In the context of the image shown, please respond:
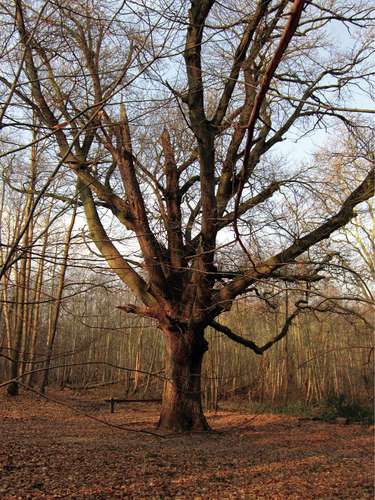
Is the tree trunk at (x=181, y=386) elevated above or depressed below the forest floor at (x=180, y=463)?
above

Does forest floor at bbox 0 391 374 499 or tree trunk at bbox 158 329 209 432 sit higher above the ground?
tree trunk at bbox 158 329 209 432

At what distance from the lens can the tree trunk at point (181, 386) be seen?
7.91m

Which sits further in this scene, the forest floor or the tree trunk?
the tree trunk

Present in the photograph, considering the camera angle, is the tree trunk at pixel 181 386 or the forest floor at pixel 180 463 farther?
the tree trunk at pixel 181 386

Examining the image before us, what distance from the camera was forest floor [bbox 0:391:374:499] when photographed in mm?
4363

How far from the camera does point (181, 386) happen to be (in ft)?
26.1

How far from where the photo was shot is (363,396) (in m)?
14.7

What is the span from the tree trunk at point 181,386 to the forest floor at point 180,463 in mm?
312

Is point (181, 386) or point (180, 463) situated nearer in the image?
point (180, 463)

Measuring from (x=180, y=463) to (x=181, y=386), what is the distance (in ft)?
7.68

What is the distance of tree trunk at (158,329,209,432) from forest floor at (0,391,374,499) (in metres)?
0.31

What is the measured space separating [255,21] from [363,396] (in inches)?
506

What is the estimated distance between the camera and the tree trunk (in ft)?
26.0

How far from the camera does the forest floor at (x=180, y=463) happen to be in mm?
4363
